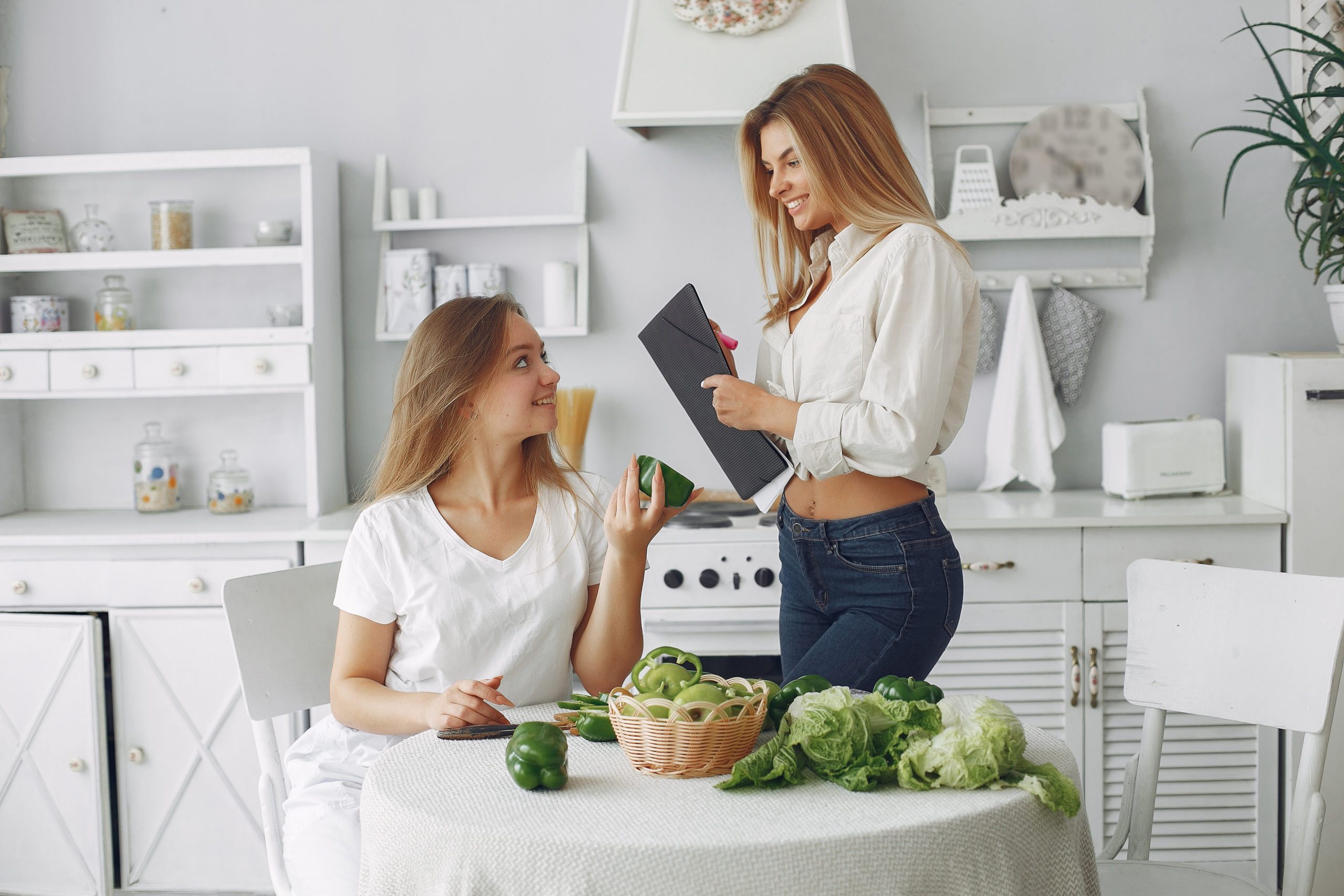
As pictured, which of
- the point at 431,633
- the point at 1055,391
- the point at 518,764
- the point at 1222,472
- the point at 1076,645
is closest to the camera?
the point at 518,764

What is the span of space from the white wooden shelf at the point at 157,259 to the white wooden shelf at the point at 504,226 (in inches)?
10.2

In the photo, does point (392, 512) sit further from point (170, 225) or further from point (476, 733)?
point (170, 225)

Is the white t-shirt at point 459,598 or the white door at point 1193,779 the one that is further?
the white door at point 1193,779

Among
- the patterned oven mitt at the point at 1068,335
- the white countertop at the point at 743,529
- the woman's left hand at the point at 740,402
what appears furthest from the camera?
the patterned oven mitt at the point at 1068,335

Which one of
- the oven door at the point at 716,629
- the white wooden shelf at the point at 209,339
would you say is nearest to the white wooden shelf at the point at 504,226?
the white wooden shelf at the point at 209,339

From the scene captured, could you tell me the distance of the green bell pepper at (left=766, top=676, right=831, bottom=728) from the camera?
125 centimetres

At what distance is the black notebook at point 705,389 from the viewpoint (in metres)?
1.72

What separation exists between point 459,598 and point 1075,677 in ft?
5.21

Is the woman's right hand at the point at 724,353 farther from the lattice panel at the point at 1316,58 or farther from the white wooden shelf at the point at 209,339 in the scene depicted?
the lattice panel at the point at 1316,58

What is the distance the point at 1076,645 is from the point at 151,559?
218cm

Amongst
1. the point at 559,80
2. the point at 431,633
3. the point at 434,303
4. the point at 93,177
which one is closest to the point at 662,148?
the point at 559,80

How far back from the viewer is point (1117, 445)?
8.73ft

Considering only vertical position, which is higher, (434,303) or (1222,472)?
(434,303)

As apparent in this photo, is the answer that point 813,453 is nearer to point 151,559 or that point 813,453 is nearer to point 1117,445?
point 1117,445
